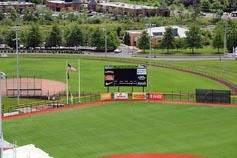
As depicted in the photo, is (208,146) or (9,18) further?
(9,18)

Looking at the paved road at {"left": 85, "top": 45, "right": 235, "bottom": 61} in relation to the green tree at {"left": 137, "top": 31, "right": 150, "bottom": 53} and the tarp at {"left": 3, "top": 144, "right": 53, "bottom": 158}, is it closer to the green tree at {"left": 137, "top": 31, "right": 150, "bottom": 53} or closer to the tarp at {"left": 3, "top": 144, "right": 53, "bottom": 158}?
the green tree at {"left": 137, "top": 31, "right": 150, "bottom": 53}

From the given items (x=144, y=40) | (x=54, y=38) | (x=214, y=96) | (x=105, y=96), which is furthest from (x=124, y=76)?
(x=54, y=38)

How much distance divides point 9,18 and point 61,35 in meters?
50.5

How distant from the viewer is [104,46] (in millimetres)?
133125

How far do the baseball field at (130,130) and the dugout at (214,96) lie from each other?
7.59 feet

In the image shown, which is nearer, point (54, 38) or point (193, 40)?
point (193, 40)

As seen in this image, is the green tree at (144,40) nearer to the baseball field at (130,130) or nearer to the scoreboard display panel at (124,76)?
the scoreboard display panel at (124,76)

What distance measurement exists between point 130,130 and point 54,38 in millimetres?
82515

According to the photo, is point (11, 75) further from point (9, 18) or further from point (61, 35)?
point (9, 18)

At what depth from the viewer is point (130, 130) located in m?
56.9

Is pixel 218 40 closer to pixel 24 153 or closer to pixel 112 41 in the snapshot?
pixel 112 41

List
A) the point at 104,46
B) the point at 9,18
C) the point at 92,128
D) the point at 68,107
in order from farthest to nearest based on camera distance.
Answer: the point at 9,18, the point at 104,46, the point at 68,107, the point at 92,128

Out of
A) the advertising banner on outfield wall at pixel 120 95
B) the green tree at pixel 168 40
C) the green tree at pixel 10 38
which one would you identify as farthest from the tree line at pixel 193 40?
the advertising banner on outfield wall at pixel 120 95

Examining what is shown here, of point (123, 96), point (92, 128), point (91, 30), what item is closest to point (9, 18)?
point (91, 30)
